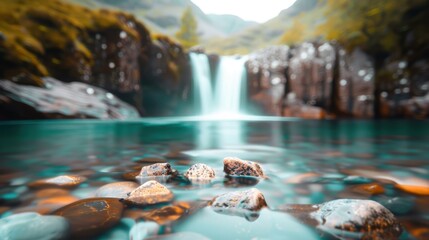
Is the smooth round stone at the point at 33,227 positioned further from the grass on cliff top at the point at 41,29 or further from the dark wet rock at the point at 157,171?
the grass on cliff top at the point at 41,29

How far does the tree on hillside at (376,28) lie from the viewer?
2061cm

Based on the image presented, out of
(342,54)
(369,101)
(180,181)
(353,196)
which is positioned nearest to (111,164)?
(180,181)

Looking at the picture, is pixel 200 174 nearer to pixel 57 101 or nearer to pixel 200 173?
pixel 200 173

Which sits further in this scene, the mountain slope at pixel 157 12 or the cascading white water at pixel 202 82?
the mountain slope at pixel 157 12

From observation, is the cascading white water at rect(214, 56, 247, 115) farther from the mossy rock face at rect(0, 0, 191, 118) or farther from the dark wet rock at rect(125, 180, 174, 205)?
the dark wet rock at rect(125, 180, 174, 205)

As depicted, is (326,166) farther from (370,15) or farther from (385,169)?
(370,15)

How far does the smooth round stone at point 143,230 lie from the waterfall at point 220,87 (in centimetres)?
2601

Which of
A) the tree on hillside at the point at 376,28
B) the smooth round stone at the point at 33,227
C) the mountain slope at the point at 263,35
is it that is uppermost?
the mountain slope at the point at 263,35

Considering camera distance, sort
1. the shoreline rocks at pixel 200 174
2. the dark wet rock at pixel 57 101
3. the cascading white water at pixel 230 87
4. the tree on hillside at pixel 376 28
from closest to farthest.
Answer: the shoreline rocks at pixel 200 174 → the dark wet rock at pixel 57 101 → the tree on hillside at pixel 376 28 → the cascading white water at pixel 230 87

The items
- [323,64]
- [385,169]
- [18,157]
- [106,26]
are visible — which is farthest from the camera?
[323,64]

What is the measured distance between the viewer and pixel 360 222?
185 cm

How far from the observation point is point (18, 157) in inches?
209

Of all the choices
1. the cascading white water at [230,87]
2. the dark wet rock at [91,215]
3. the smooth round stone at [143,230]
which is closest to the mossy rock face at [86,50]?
the cascading white water at [230,87]

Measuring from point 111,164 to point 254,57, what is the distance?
82.3 ft
